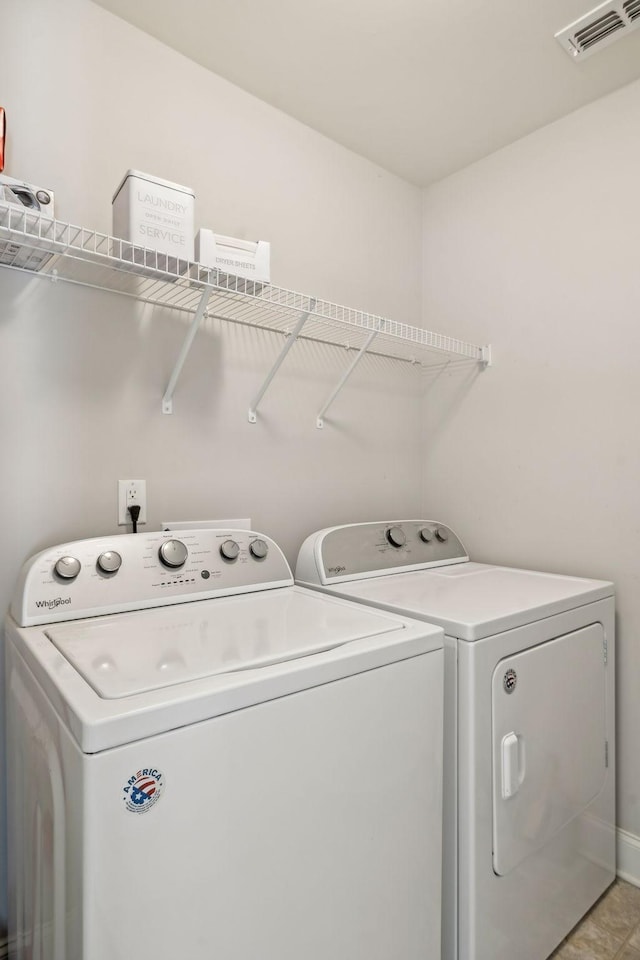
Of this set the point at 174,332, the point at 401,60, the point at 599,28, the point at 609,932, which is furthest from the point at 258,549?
the point at 599,28

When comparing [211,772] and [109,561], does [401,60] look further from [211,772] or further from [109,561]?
[211,772]

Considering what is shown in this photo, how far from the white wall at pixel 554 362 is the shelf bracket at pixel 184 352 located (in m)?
1.20

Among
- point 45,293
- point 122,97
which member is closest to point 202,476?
point 45,293

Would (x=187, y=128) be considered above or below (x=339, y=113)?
below

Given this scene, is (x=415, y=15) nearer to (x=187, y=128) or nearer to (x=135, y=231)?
(x=187, y=128)

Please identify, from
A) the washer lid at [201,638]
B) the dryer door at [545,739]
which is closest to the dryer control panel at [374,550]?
the washer lid at [201,638]

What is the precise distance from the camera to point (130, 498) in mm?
1523

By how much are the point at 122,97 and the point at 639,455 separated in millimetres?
1875

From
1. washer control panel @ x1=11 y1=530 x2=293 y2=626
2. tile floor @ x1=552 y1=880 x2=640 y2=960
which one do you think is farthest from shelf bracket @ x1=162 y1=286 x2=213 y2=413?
tile floor @ x1=552 y1=880 x2=640 y2=960

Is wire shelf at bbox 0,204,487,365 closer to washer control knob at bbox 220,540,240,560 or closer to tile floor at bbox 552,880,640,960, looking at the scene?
washer control knob at bbox 220,540,240,560

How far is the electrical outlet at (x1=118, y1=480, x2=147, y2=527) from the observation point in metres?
1.51

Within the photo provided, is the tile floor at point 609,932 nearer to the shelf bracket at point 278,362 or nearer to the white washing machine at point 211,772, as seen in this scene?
the white washing machine at point 211,772

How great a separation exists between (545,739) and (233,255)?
1.49 meters

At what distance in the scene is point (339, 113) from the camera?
1.92 m
